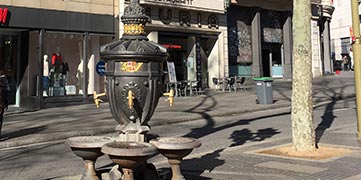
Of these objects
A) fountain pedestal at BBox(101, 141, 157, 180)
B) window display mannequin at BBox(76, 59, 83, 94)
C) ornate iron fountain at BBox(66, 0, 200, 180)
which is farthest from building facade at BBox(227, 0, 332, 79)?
fountain pedestal at BBox(101, 141, 157, 180)

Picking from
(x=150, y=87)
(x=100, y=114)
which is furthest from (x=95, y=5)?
(x=150, y=87)

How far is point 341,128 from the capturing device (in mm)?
11039

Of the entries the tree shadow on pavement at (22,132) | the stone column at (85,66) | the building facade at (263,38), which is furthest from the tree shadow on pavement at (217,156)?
the building facade at (263,38)

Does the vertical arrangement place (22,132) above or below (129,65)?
below

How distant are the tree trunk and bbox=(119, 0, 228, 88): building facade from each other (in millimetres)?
14345

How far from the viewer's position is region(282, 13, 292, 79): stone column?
30562 mm

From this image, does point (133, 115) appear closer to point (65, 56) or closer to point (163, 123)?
point (163, 123)

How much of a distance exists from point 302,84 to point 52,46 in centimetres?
1442

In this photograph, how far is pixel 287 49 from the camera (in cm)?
3062

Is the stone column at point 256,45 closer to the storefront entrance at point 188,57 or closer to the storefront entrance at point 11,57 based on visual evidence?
the storefront entrance at point 188,57

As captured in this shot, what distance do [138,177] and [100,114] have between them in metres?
10.3

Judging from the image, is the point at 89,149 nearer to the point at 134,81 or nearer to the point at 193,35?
the point at 134,81

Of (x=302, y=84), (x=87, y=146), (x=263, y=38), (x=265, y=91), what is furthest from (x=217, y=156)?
(x=263, y=38)

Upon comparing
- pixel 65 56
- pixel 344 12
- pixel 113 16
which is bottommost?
pixel 65 56
